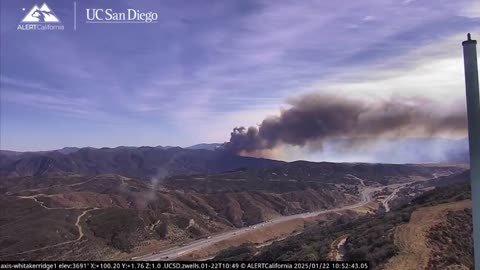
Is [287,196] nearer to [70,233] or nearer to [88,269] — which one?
[70,233]

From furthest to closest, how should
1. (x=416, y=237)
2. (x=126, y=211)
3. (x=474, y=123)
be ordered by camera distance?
(x=126, y=211) < (x=416, y=237) < (x=474, y=123)

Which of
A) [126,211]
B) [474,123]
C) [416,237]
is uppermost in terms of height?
[474,123]

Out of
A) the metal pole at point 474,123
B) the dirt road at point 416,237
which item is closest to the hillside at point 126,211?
the dirt road at point 416,237

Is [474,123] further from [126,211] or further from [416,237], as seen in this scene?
[126,211]

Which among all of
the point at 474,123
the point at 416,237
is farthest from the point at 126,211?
the point at 474,123

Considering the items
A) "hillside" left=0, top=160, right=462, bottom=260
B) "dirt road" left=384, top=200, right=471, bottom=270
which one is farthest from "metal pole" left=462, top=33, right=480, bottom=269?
"hillside" left=0, top=160, right=462, bottom=260

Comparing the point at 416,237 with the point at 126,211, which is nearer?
the point at 416,237

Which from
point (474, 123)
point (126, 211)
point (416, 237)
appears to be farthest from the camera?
point (126, 211)

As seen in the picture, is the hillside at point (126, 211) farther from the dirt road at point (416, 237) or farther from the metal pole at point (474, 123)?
the metal pole at point (474, 123)
